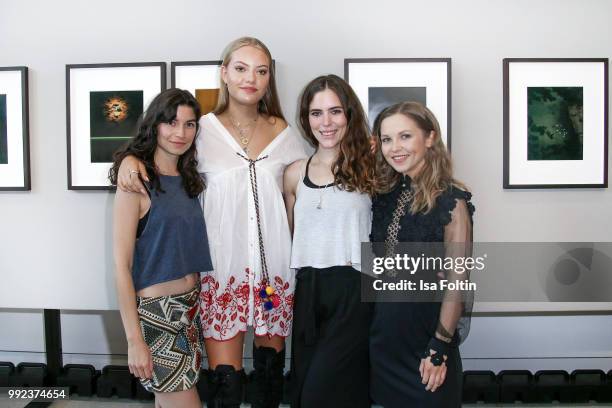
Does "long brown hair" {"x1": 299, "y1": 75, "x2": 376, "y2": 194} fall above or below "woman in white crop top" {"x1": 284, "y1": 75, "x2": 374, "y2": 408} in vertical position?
above

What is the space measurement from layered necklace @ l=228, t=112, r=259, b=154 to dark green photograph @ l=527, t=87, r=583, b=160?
5.30 feet

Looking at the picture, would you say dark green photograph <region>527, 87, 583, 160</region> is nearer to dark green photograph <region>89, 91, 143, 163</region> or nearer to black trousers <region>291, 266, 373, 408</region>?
black trousers <region>291, 266, 373, 408</region>

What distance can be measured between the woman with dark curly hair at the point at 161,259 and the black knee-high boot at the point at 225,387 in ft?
0.26

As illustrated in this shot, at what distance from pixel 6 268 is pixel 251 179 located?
1.87 meters

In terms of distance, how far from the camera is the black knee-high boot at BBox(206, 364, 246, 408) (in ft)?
5.86

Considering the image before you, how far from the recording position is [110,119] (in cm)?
260

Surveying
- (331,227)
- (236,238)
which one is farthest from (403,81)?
(236,238)

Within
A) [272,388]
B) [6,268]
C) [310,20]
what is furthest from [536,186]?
[6,268]

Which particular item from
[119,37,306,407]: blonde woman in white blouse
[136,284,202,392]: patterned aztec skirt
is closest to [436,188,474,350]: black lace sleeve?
[119,37,306,407]: blonde woman in white blouse

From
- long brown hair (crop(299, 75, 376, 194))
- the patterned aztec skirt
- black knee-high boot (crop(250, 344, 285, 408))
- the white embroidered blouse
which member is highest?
long brown hair (crop(299, 75, 376, 194))

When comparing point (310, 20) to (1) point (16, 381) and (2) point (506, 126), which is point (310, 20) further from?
(1) point (16, 381)

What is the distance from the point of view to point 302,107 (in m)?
1.86

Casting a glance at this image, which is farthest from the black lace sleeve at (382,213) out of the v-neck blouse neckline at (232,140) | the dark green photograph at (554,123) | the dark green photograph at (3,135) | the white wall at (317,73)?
the dark green photograph at (3,135)

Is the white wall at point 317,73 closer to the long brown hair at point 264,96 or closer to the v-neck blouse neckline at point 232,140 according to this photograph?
the long brown hair at point 264,96
